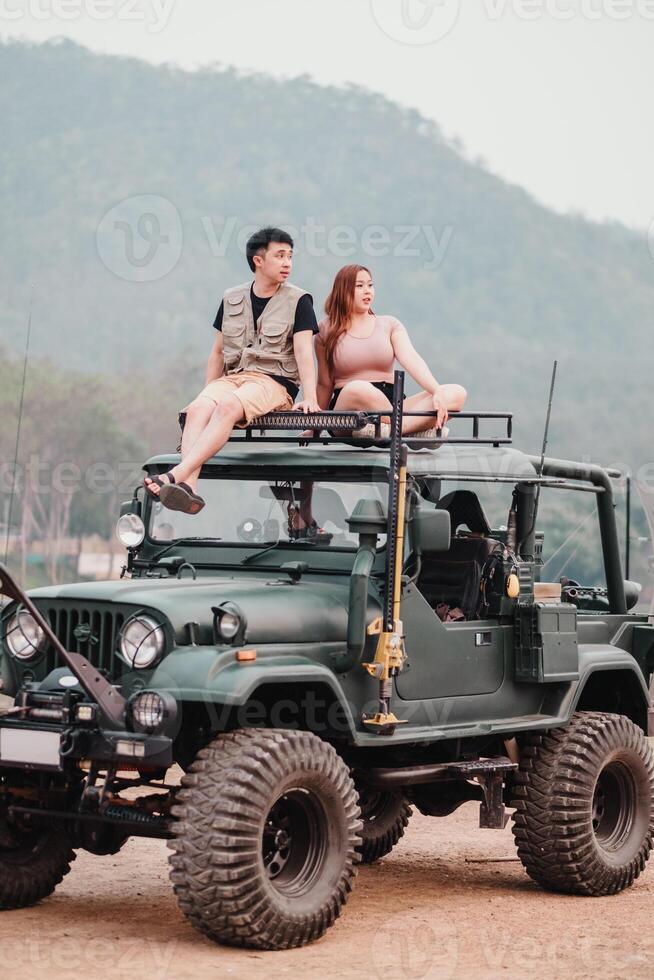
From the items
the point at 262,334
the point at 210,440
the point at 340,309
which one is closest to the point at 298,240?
the point at 340,309

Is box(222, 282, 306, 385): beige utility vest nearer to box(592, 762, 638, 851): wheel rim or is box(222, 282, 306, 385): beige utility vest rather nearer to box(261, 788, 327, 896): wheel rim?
box(261, 788, 327, 896): wheel rim

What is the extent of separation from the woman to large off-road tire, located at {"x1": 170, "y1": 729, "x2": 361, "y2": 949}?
94.3 inches

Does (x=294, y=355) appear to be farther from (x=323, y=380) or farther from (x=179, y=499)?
(x=179, y=499)

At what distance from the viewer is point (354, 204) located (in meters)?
123

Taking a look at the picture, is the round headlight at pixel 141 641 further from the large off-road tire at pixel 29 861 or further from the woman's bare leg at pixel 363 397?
the woman's bare leg at pixel 363 397

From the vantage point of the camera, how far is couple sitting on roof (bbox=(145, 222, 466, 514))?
9.34 meters

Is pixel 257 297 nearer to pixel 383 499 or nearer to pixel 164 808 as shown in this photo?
pixel 383 499

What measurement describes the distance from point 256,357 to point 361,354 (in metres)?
0.62

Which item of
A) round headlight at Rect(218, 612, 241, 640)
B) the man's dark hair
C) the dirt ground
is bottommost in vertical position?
the dirt ground

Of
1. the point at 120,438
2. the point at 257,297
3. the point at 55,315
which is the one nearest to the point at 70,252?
the point at 55,315

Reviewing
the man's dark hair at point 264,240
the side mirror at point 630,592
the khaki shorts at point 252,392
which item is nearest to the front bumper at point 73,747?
the khaki shorts at point 252,392

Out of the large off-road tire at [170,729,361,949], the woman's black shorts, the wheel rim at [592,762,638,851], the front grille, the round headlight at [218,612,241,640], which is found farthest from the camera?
the wheel rim at [592,762,638,851]

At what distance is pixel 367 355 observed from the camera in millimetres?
9836

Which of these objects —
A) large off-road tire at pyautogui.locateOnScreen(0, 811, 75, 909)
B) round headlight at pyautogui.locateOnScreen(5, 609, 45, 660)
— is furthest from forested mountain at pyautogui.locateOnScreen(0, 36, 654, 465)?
round headlight at pyautogui.locateOnScreen(5, 609, 45, 660)
